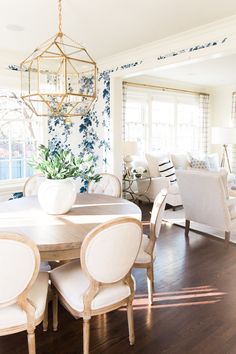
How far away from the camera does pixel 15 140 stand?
519cm

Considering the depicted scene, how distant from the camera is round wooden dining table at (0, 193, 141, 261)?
203 centimetres

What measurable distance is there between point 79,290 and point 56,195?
2.73 feet

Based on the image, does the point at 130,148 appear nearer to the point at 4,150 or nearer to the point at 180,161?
the point at 180,161

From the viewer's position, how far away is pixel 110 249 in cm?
187

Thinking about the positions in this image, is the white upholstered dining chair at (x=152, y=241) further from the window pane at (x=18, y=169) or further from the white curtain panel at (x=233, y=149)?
the white curtain panel at (x=233, y=149)

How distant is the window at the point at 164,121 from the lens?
696cm

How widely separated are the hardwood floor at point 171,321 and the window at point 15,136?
2.88 meters

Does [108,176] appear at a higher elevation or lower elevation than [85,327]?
higher

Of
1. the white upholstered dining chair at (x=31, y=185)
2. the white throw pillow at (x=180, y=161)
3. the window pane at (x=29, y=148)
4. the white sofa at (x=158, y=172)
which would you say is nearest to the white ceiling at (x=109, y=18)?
the window pane at (x=29, y=148)

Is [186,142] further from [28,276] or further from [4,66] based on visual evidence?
[28,276]

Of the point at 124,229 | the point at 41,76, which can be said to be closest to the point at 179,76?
the point at 41,76

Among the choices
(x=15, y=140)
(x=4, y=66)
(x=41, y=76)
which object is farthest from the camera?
(x=15, y=140)

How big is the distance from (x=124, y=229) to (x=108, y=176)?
1914 millimetres

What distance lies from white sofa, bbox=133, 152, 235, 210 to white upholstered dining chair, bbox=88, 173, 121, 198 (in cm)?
237
